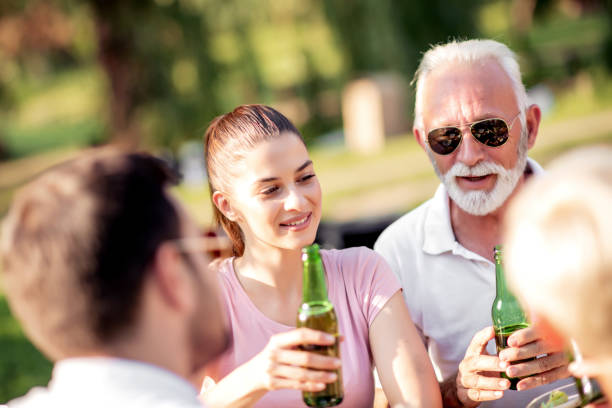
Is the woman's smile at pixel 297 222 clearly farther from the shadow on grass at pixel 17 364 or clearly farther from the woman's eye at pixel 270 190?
the shadow on grass at pixel 17 364

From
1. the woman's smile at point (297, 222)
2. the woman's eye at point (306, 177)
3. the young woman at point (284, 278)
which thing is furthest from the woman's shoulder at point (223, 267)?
the woman's eye at point (306, 177)

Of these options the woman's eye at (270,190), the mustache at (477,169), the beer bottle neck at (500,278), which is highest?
the mustache at (477,169)

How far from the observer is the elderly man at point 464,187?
267cm

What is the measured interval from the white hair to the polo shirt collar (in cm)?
29

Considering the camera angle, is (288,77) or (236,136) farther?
(288,77)

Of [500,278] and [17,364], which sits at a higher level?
[17,364]

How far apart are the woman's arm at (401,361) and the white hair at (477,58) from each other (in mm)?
943

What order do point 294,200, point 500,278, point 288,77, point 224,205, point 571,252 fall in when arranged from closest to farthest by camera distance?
point 571,252 < point 500,278 < point 294,200 < point 224,205 < point 288,77

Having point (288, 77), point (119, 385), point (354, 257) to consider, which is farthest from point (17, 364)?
point (288, 77)

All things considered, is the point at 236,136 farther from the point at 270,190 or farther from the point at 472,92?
the point at 472,92

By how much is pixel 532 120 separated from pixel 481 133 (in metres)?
0.31

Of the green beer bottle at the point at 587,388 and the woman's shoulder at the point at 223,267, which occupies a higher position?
the woman's shoulder at the point at 223,267

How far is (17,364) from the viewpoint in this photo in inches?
263

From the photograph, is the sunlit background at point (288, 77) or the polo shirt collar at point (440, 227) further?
the sunlit background at point (288, 77)
